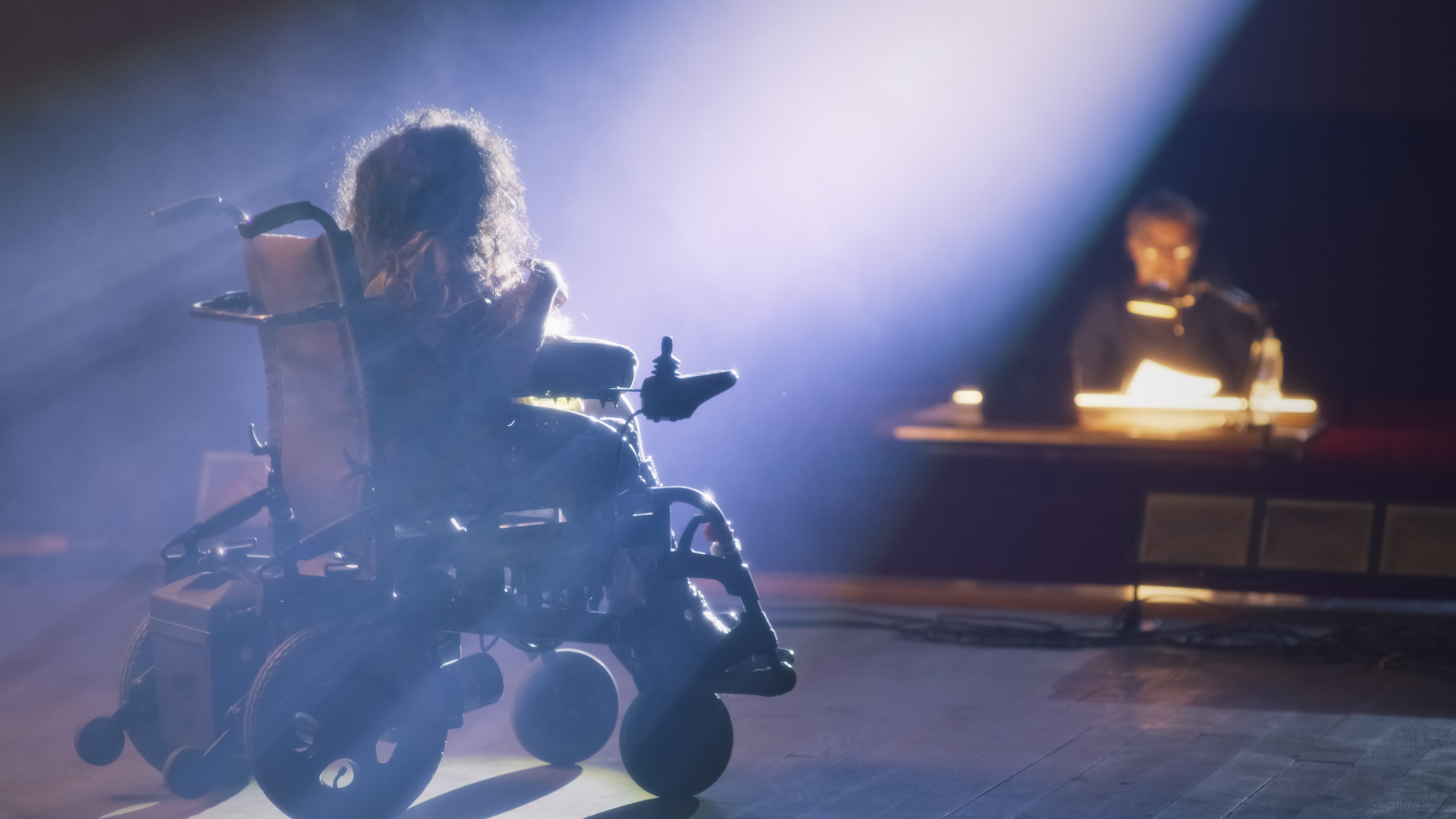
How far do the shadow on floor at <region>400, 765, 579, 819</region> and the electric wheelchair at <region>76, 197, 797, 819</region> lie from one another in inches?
7.4

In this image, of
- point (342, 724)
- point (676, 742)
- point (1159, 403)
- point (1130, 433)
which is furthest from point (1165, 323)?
point (342, 724)

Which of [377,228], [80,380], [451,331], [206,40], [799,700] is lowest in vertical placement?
[799,700]

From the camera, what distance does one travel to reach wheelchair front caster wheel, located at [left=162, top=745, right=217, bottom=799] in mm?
2188

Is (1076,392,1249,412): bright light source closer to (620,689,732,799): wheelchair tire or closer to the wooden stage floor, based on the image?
the wooden stage floor

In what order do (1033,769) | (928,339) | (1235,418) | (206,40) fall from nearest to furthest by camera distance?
(1033,769) → (1235,418) → (206,40) → (928,339)

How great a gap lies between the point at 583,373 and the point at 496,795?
2.69 ft

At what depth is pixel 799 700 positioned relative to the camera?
3.25 m

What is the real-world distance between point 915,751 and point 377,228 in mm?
1492

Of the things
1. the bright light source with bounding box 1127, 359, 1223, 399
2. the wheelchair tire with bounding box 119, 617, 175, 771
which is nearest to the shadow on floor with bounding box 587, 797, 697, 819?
the wheelchair tire with bounding box 119, 617, 175, 771

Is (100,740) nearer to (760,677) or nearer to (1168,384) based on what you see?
(760,677)

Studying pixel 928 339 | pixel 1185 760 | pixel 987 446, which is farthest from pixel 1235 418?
pixel 928 339

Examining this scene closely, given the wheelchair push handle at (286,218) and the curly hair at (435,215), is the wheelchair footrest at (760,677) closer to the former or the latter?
the curly hair at (435,215)

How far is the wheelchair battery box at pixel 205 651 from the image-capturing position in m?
2.26

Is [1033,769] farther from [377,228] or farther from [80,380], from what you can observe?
[80,380]
